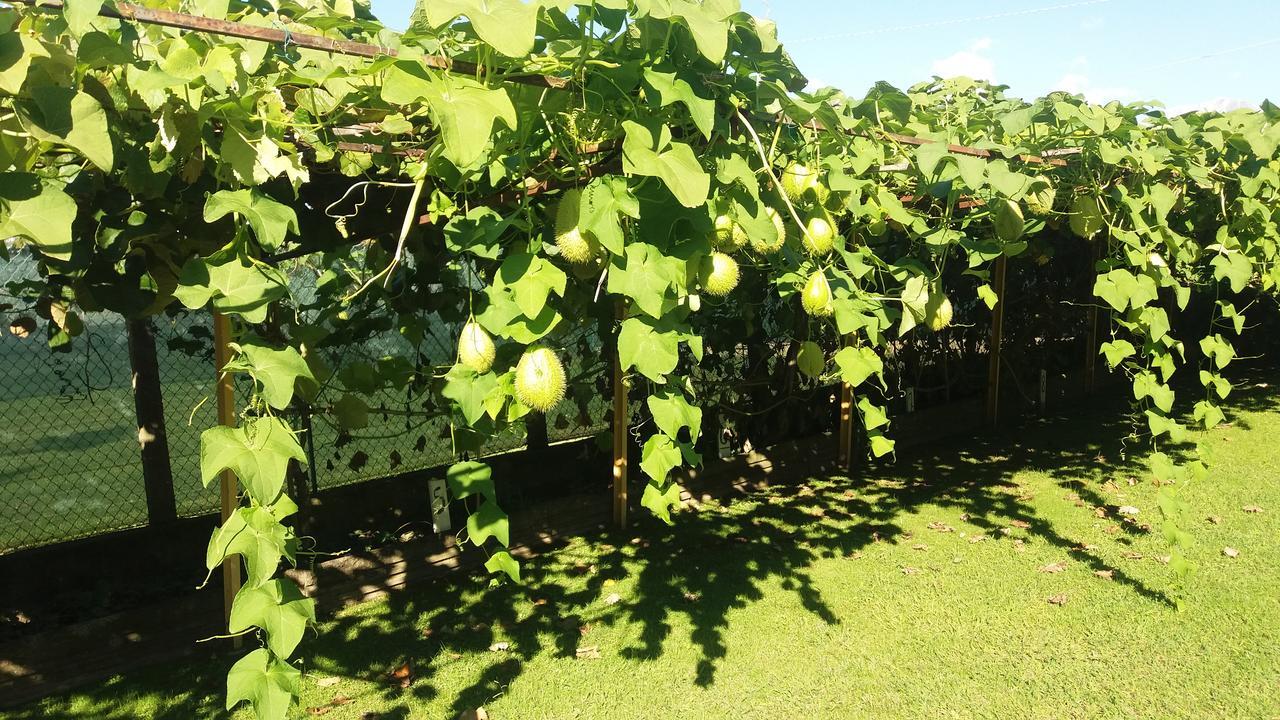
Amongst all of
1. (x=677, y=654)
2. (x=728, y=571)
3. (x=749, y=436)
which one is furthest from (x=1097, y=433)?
(x=677, y=654)

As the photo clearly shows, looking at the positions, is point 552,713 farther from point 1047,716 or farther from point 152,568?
point 152,568

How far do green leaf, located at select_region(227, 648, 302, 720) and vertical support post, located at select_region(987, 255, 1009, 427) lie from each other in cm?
605

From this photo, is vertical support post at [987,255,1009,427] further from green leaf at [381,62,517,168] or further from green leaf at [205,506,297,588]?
green leaf at [205,506,297,588]

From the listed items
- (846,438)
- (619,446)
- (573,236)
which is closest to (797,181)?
(573,236)

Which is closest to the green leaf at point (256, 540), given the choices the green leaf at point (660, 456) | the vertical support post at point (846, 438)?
the green leaf at point (660, 456)

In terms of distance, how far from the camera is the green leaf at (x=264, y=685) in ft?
4.52

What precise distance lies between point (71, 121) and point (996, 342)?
21.3 ft

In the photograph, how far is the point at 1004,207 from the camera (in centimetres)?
251

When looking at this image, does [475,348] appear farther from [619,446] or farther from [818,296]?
[619,446]

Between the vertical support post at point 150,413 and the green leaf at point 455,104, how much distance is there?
2.82m

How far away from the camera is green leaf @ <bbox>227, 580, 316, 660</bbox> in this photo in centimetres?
136

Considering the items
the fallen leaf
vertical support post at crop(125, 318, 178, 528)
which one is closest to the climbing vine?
vertical support post at crop(125, 318, 178, 528)

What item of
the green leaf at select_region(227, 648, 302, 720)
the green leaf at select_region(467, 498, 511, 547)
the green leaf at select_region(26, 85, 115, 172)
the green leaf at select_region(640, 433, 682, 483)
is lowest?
the green leaf at select_region(227, 648, 302, 720)

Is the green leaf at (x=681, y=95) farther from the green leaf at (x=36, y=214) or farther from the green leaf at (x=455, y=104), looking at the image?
the green leaf at (x=36, y=214)
